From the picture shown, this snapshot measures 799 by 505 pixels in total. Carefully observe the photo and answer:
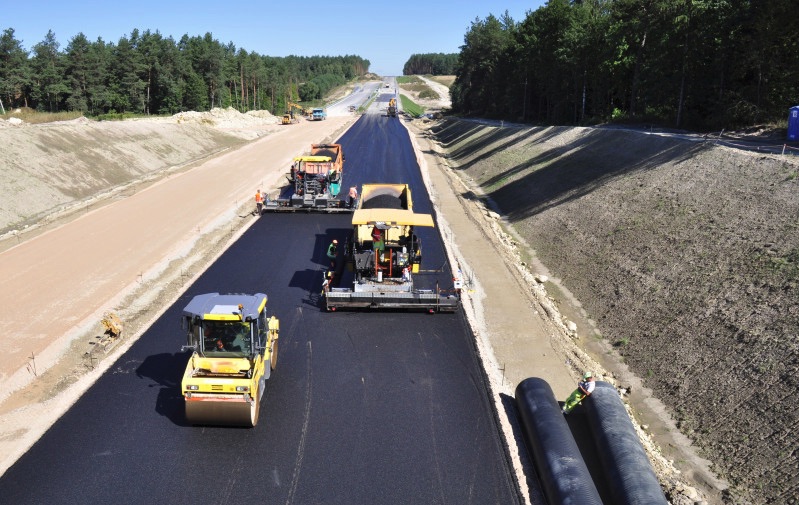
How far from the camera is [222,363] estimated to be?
32.9 feet

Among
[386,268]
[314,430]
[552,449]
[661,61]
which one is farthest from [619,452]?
[661,61]

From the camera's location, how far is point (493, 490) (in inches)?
355

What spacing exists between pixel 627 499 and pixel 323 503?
15.4 feet

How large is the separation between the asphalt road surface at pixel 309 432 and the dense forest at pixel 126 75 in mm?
63881

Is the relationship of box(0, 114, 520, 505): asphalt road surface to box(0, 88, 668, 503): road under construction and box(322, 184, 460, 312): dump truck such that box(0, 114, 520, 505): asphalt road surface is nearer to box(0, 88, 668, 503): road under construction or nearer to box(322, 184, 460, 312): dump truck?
box(0, 88, 668, 503): road under construction

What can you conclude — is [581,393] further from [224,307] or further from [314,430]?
[224,307]

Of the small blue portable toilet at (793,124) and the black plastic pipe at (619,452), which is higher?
the small blue portable toilet at (793,124)

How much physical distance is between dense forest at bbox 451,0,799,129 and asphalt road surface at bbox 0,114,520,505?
2512cm

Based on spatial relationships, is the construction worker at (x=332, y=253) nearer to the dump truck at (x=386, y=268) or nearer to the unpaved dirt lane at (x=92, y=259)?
the dump truck at (x=386, y=268)

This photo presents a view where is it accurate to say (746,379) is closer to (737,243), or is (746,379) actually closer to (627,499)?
(627,499)

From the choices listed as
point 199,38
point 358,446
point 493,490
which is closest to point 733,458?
point 493,490

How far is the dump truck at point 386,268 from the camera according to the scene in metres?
15.0

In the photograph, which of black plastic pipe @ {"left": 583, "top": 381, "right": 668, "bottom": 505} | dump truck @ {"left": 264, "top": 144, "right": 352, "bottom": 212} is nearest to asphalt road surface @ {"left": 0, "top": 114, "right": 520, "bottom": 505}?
black plastic pipe @ {"left": 583, "top": 381, "right": 668, "bottom": 505}

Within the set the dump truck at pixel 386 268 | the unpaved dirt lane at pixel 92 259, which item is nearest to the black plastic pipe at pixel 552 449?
the dump truck at pixel 386 268
